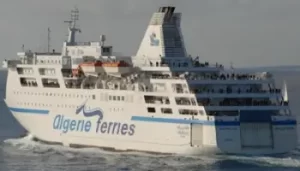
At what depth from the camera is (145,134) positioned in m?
48.8

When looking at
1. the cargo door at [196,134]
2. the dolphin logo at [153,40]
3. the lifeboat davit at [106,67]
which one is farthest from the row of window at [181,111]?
the dolphin logo at [153,40]

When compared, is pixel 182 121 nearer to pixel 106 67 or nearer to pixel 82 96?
pixel 106 67

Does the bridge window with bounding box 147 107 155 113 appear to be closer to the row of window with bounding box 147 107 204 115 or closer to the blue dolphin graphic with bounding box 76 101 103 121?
the row of window with bounding box 147 107 204 115

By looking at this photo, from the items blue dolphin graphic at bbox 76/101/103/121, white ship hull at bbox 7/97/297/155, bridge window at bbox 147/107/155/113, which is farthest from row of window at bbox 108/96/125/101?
bridge window at bbox 147/107/155/113

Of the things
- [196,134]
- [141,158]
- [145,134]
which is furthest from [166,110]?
[141,158]

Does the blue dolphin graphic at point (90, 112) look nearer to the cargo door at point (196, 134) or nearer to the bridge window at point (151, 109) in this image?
the bridge window at point (151, 109)

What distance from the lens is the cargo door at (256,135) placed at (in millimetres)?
46062

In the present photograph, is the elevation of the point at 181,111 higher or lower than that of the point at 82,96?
lower

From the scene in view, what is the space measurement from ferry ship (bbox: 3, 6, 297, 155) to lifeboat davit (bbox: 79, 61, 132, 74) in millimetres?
64

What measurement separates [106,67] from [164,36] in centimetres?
418

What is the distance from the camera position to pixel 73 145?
53219 mm

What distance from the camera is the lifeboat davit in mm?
Result: 51656

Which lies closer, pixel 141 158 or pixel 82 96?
pixel 141 158

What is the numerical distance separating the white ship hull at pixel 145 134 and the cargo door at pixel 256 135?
16 centimetres
